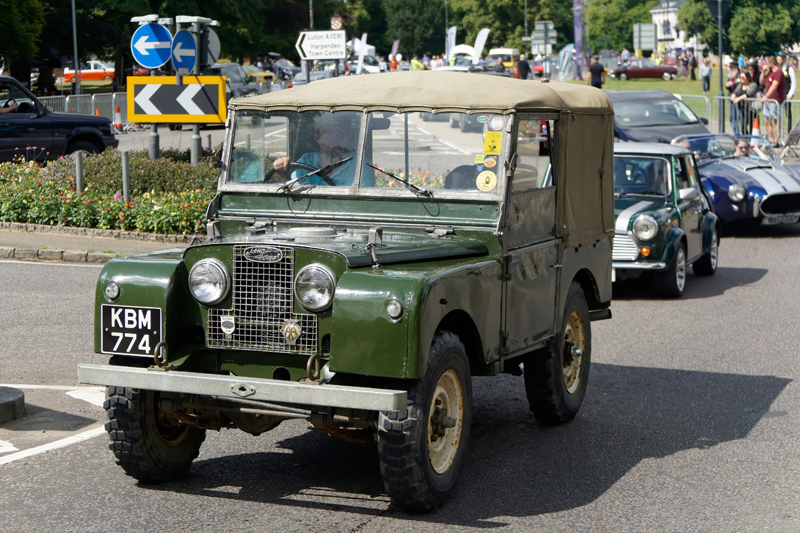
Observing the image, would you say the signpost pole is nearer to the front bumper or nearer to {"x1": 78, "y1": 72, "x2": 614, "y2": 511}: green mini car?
{"x1": 78, "y1": 72, "x2": 614, "y2": 511}: green mini car

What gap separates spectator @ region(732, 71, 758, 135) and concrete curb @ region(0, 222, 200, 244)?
650 inches

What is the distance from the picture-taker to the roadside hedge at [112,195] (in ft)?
48.3

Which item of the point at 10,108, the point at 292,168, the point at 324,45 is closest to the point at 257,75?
the point at 324,45

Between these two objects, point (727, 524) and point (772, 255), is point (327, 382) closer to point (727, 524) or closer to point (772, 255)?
point (727, 524)

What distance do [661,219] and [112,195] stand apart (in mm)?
8545

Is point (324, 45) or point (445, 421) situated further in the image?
point (324, 45)

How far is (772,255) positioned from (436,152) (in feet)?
33.6

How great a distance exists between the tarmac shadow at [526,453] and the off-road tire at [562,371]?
143 mm

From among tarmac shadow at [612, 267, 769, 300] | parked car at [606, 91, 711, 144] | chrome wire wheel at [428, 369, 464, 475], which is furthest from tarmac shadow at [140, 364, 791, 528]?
parked car at [606, 91, 711, 144]

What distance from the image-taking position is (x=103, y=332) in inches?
202

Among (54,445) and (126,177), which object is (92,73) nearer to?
(126,177)

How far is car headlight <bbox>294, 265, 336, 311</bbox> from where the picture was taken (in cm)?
490

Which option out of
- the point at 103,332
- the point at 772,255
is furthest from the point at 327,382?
the point at 772,255

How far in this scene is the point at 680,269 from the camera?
11.9 m
